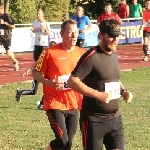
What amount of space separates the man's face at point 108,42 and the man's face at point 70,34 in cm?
138

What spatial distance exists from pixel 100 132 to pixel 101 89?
0.45 meters

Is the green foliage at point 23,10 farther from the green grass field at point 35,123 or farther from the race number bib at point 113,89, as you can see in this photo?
the race number bib at point 113,89

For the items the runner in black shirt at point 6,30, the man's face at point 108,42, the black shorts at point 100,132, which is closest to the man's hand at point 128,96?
the black shorts at point 100,132

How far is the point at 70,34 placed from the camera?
8047 millimetres

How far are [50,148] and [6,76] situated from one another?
12.3 metres

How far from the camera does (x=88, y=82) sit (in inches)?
266

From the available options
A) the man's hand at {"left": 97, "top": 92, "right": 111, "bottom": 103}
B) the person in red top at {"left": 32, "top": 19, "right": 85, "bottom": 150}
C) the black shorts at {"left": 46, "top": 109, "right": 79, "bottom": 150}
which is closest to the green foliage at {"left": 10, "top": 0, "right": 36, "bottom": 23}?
the person in red top at {"left": 32, "top": 19, "right": 85, "bottom": 150}

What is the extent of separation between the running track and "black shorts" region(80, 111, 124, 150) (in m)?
11.7

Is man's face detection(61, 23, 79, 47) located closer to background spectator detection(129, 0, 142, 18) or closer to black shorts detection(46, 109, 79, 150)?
black shorts detection(46, 109, 79, 150)

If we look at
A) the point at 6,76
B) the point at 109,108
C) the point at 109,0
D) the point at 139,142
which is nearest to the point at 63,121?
the point at 109,108

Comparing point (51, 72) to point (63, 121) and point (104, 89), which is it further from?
point (104, 89)

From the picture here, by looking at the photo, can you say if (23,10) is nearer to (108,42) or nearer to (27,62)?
(27,62)

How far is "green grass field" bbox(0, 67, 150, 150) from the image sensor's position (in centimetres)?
992

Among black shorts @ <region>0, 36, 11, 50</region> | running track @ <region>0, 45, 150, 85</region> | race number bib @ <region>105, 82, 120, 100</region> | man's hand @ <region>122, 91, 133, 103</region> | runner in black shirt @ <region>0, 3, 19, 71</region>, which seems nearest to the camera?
race number bib @ <region>105, 82, 120, 100</region>
